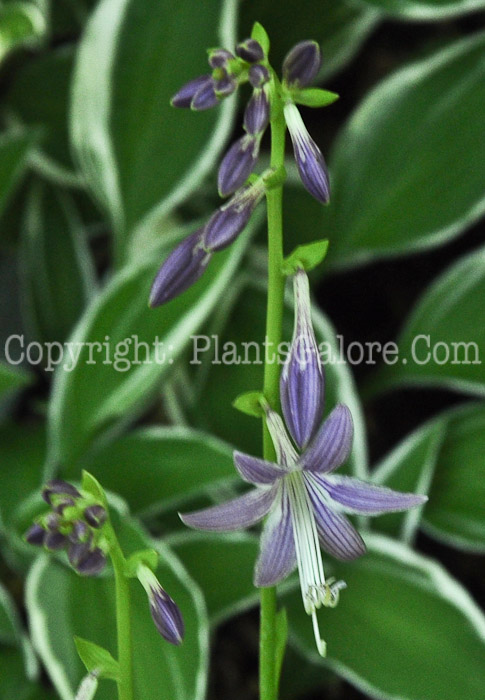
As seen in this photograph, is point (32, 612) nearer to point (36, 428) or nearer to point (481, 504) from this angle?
point (36, 428)

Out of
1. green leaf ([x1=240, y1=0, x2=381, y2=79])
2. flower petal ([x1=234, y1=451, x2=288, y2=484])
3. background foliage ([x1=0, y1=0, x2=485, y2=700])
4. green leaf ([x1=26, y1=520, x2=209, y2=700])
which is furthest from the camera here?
green leaf ([x1=240, y1=0, x2=381, y2=79])

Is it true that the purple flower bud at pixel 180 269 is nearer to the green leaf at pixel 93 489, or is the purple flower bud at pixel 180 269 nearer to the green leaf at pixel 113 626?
the green leaf at pixel 93 489

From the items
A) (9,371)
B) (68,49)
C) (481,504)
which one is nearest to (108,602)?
(9,371)

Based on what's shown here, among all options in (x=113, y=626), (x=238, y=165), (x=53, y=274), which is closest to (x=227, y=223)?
(x=238, y=165)

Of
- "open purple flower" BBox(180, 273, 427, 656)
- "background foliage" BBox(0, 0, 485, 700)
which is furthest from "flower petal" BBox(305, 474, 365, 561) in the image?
"background foliage" BBox(0, 0, 485, 700)

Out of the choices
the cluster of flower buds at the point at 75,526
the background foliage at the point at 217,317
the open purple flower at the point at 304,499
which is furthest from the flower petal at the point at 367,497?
the background foliage at the point at 217,317

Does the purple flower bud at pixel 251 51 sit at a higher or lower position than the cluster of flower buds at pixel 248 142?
→ higher

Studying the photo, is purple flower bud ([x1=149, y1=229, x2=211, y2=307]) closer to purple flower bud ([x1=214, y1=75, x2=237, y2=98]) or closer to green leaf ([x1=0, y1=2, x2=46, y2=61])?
purple flower bud ([x1=214, y1=75, x2=237, y2=98])
